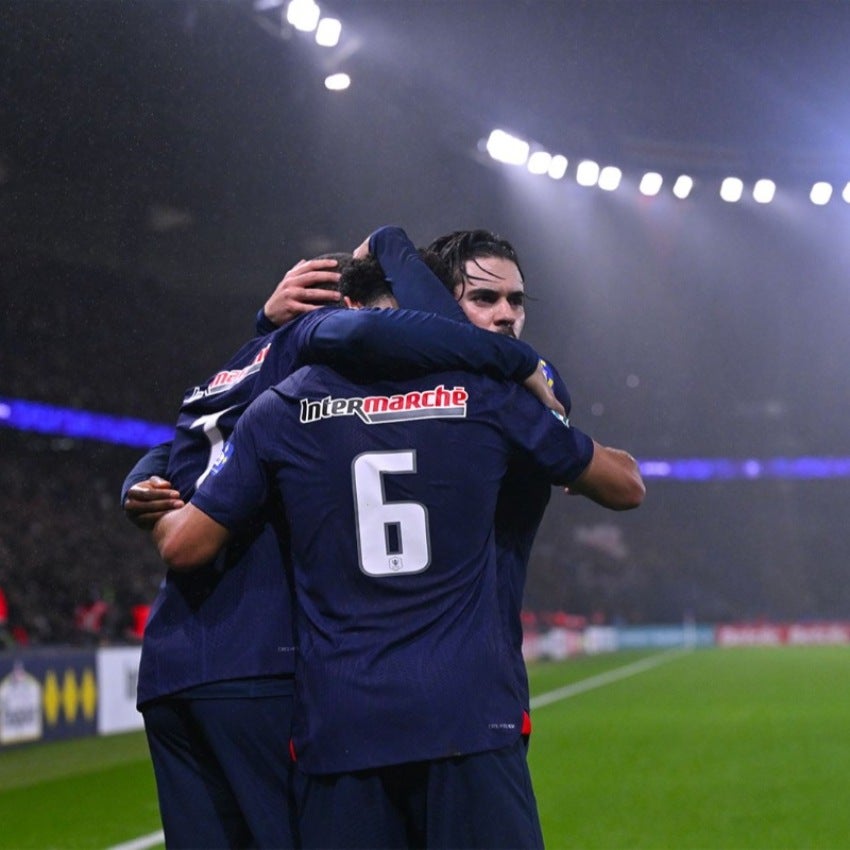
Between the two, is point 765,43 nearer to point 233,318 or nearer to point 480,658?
point 233,318

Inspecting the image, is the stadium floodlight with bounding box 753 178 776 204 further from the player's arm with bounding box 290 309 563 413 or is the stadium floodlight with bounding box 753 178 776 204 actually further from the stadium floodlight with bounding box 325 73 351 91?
the player's arm with bounding box 290 309 563 413

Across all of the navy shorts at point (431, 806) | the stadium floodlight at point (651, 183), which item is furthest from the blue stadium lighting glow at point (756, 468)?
the navy shorts at point (431, 806)

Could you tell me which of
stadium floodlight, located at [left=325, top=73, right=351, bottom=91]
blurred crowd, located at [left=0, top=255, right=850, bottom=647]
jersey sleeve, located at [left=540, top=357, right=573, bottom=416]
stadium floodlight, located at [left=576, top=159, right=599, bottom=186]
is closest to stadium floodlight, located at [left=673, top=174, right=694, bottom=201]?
stadium floodlight, located at [left=576, top=159, right=599, bottom=186]

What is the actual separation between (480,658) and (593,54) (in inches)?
687

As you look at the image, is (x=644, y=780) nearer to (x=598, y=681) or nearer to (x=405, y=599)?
(x=405, y=599)

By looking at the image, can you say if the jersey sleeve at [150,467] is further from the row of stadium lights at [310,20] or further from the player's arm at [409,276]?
the row of stadium lights at [310,20]

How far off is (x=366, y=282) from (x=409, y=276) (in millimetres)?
129

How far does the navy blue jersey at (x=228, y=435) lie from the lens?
2.59 meters

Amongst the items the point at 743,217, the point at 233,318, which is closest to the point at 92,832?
the point at 233,318

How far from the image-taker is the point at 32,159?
1303cm

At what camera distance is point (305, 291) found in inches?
123

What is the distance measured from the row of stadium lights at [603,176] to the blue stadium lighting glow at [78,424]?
8.32m

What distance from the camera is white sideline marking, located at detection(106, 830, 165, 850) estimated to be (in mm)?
7238

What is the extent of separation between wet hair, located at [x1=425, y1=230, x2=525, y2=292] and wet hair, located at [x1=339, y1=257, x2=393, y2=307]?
7.8 inches
